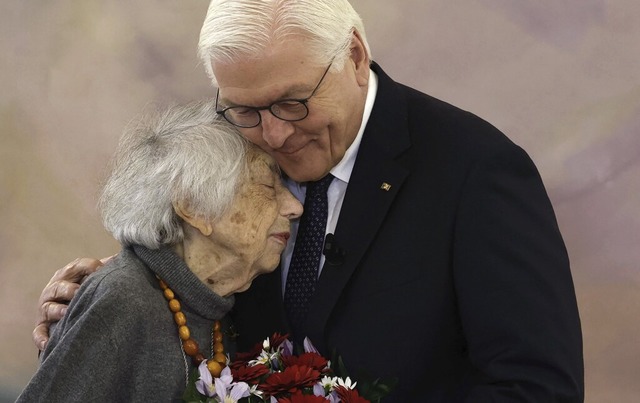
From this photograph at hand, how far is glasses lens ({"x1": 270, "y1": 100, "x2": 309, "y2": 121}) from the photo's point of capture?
9.23 ft

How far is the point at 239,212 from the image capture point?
2896mm

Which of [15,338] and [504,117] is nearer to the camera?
[504,117]

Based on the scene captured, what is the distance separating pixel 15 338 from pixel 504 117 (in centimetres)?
247

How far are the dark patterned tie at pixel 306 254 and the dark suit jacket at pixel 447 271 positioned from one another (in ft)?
0.30

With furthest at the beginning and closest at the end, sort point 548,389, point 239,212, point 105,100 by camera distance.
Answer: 1. point 105,100
2. point 239,212
3. point 548,389

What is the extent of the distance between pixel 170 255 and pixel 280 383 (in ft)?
1.54

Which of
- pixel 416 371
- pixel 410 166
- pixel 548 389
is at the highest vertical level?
pixel 410 166

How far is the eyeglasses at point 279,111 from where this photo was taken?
2801 mm

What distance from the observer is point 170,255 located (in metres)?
2.88

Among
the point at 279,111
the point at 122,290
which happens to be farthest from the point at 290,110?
the point at 122,290

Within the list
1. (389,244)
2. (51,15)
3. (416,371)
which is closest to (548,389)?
(416,371)

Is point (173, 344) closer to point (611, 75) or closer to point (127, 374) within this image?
point (127, 374)

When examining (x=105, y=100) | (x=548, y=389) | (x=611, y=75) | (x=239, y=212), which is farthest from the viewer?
(x=105, y=100)

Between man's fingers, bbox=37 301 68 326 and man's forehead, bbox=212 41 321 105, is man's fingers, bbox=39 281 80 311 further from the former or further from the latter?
Result: man's forehead, bbox=212 41 321 105
